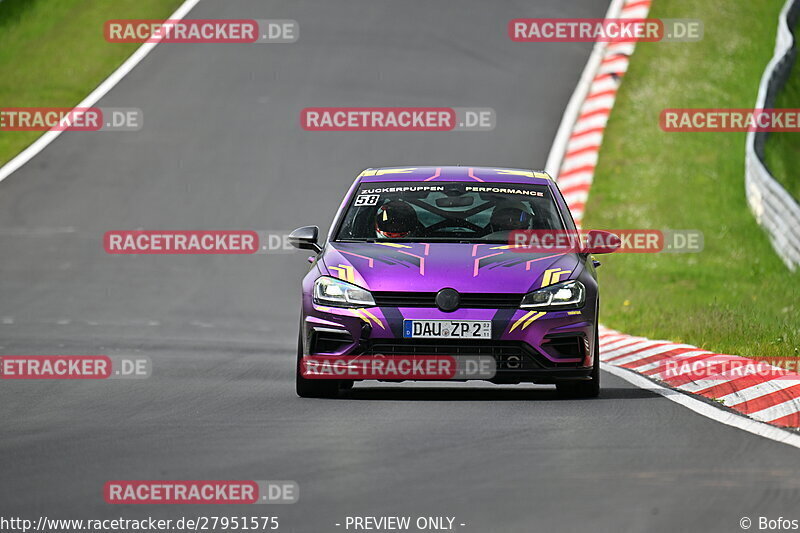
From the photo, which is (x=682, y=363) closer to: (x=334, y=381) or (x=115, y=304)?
(x=334, y=381)

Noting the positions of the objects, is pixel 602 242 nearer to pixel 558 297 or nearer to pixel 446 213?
pixel 558 297

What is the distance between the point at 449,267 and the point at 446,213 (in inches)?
65.9

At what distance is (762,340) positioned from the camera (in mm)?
13992

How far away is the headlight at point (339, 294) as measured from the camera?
998cm

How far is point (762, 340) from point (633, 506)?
7756mm

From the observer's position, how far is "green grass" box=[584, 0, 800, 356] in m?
16.6

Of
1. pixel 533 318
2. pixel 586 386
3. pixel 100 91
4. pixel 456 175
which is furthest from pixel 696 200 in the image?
pixel 533 318

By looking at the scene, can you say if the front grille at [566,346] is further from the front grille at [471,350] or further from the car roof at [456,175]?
the car roof at [456,175]

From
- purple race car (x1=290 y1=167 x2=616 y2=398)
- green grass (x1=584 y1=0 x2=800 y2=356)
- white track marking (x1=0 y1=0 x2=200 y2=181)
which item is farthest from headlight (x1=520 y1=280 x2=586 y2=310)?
white track marking (x1=0 y1=0 x2=200 y2=181)

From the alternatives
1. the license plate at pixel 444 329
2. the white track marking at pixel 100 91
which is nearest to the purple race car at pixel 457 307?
the license plate at pixel 444 329

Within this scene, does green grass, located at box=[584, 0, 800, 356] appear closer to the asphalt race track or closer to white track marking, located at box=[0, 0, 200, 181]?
the asphalt race track

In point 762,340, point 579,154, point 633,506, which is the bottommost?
point 633,506

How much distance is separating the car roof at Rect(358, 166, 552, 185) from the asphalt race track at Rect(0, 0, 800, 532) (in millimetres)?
1539

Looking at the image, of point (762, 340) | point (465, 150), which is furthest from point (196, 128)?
point (762, 340)
